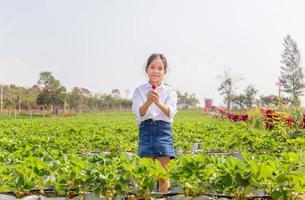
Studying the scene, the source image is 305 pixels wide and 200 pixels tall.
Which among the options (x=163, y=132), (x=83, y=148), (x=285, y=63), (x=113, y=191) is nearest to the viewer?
(x=113, y=191)

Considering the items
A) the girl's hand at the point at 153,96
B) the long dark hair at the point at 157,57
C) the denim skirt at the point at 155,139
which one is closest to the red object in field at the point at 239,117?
the denim skirt at the point at 155,139

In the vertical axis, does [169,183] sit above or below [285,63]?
below

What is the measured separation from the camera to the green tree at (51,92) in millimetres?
56938

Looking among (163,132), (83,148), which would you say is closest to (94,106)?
(83,148)

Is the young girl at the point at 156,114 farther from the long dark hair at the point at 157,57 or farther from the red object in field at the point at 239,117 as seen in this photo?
the red object in field at the point at 239,117

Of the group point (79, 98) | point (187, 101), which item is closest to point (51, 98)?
point (79, 98)

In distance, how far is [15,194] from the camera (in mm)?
3654

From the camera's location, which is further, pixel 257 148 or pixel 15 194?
pixel 257 148

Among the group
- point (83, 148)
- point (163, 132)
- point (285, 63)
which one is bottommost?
point (83, 148)

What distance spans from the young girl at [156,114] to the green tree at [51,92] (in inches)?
2081

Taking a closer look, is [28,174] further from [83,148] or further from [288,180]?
[83,148]

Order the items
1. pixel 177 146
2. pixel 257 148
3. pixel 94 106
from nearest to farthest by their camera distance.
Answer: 1. pixel 257 148
2. pixel 177 146
3. pixel 94 106

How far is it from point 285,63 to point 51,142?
156 ft

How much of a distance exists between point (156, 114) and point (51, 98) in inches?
2139
